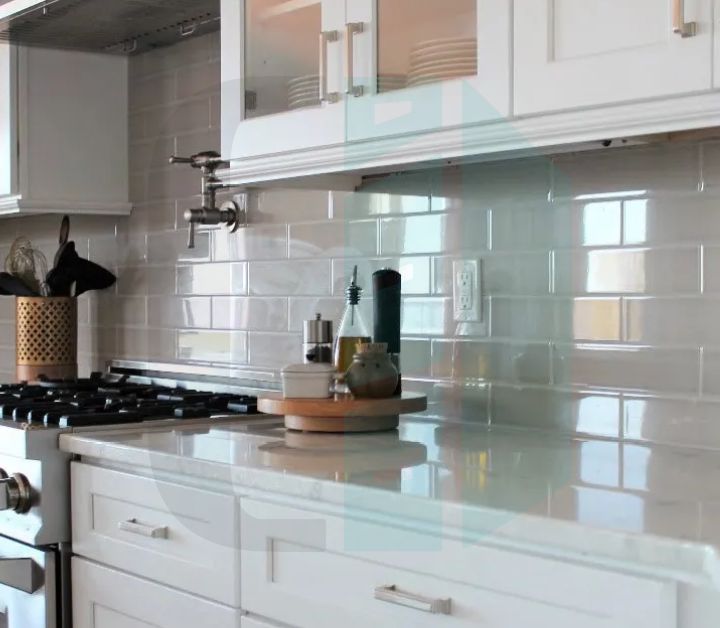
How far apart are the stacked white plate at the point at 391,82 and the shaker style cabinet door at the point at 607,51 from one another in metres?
0.28

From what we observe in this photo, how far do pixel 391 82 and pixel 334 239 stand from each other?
662 mm

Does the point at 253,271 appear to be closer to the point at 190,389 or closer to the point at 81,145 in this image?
the point at 190,389

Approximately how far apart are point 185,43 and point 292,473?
5.95 feet

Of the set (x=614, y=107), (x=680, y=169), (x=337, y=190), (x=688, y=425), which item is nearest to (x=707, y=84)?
(x=614, y=107)

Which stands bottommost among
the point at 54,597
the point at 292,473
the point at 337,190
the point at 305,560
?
the point at 54,597

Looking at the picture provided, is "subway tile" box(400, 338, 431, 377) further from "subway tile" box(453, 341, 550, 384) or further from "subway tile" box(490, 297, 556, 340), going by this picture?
"subway tile" box(490, 297, 556, 340)

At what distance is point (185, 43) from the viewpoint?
3061 mm

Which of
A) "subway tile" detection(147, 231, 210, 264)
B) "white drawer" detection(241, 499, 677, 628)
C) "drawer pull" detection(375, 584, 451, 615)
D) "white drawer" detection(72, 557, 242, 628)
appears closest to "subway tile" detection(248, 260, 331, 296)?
"subway tile" detection(147, 231, 210, 264)

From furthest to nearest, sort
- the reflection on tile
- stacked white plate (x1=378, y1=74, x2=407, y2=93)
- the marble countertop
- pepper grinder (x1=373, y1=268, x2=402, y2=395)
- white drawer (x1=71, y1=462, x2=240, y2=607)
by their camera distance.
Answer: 1. the reflection on tile
2. pepper grinder (x1=373, y1=268, x2=402, y2=395)
3. stacked white plate (x1=378, y1=74, x2=407, y2=93)
4. white drawer (x1=71, y1=462, x2=240, y2=607)
5. the marble countertop

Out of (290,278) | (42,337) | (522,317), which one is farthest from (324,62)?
(42,337)

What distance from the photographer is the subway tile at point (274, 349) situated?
2697 mm

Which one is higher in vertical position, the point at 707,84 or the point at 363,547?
the point at 707,84

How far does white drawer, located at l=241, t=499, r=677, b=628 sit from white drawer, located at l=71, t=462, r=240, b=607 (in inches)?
2.1

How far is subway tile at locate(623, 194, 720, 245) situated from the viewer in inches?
73.6
